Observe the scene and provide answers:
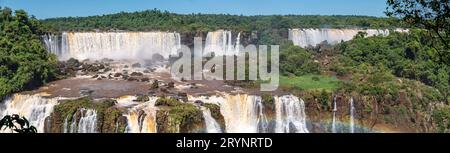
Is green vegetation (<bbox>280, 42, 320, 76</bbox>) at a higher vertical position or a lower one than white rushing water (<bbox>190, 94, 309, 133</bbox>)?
higher

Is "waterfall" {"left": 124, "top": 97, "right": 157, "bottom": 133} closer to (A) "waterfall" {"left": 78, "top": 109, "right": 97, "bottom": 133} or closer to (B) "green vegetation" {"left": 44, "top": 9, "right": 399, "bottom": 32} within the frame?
(A) "waterfall" {"left": 78, "top": 109, "right": 97, "bottom": 133}

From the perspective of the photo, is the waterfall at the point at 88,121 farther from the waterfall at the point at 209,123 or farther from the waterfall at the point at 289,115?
the waterfall at the point at 289,115

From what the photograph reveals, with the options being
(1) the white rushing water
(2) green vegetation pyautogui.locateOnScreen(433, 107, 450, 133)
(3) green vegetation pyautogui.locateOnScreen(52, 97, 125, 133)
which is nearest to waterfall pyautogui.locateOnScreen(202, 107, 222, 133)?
(1) the white rushing water

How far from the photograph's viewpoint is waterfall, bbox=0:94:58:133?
16.4m

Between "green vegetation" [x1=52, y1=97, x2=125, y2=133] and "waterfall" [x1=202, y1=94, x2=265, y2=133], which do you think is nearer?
"green vegetation" [x1=52, y1=97, x2=125, y2=133]

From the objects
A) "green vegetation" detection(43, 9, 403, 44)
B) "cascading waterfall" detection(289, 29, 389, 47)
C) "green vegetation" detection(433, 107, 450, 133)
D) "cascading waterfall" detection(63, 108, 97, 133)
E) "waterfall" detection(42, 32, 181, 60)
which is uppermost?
"green vegetation" detection(43, 9, 403, 44)

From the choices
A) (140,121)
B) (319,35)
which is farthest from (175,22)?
(140,121)

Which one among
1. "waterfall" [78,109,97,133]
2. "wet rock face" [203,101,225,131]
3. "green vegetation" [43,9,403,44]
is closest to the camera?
"waterfall" [78,109,97,133]

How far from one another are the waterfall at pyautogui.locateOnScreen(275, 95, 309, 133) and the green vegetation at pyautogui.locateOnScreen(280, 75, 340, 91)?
2536 mm

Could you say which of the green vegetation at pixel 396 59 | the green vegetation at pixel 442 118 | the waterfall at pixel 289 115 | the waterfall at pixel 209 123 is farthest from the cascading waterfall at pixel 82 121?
the green vegetation at pixel 442 118

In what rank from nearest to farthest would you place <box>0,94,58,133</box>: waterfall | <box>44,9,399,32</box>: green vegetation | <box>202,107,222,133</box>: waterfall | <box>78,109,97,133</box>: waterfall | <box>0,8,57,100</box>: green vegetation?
<box>78,109,97,133</box>: waterfall → <box>202,107,222,133</box>: waterfall → <box>0,94,58,133</box>: waterfall → <box>0,8,57,100</box>: green vegetation → <box>44,9,399,32</box>: green vegetation

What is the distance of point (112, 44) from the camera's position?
2844cm

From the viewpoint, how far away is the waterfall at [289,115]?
18.5 m

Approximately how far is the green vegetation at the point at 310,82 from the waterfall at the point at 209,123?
592cm
